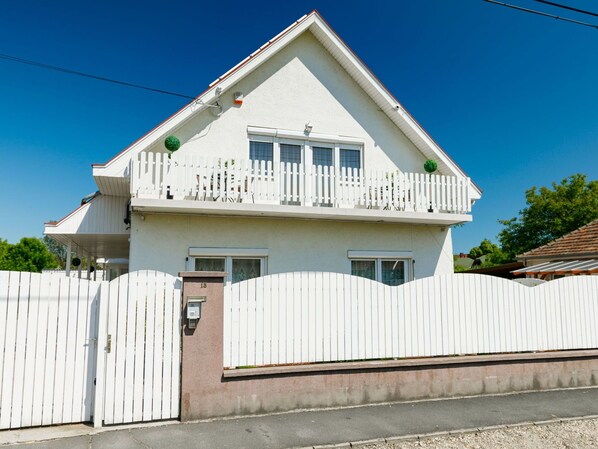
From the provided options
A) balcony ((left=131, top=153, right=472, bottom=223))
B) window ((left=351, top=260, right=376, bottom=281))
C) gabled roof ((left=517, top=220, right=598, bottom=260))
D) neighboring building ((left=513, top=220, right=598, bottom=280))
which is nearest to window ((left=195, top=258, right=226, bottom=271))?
balcony ((left=131, top=153, right=472, bottom=223))

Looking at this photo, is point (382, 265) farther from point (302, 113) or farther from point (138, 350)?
point (138, 350)

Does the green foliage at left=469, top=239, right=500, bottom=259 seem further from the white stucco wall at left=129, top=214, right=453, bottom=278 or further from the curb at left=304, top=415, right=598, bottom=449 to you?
the curb at left=304, top=415, right=598, bottom=449

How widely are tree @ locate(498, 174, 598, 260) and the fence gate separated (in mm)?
39443

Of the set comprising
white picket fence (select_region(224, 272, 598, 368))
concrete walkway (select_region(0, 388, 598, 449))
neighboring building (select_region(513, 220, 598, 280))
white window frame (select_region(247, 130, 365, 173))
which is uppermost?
white window frame (select_region(247, 130, 365, 173))

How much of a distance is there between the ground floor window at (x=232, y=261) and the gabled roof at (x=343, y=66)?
8.94 feet

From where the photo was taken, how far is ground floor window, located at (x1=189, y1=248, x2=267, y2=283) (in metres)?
9.92

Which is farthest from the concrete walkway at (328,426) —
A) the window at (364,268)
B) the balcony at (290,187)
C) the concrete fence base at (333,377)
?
the balcony at (290,187)

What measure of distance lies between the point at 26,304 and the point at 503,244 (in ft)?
144

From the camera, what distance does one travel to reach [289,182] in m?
10.1

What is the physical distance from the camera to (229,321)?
6148 millimetres

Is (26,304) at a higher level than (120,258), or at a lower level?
lower

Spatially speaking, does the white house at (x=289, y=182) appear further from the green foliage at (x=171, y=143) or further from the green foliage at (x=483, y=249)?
the green foliage at (x=483, y=249)

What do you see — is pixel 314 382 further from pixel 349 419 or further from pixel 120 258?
pixel 120 258

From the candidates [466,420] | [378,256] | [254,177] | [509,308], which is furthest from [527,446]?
[254,177]
